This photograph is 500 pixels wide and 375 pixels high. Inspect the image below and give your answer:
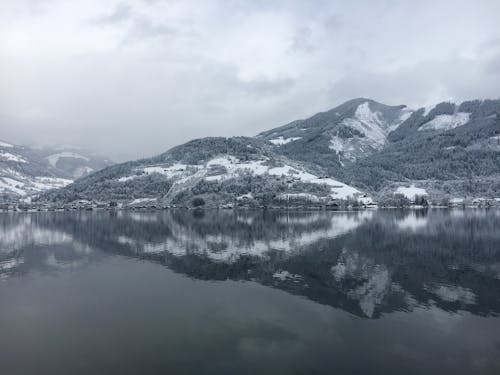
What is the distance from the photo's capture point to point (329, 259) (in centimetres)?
8338

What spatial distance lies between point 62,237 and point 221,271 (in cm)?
7730

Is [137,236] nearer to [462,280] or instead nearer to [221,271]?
[221,271]

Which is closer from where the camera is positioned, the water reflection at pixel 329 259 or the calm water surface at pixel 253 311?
the calm water surface at pixel 253 311

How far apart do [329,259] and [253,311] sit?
1511 inches

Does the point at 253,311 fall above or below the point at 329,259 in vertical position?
above

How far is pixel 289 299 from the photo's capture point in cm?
5397

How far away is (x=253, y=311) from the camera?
48531mm

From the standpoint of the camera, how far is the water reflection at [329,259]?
54.9 metres

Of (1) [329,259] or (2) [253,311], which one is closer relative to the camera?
(2) [253,311]

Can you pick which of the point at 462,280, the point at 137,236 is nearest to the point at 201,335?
the point at 462,280

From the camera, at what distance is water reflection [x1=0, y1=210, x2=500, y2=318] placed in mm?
54906

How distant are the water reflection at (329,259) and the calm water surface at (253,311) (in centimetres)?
40

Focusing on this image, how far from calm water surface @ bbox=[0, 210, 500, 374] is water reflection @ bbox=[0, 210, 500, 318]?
0.40 meters

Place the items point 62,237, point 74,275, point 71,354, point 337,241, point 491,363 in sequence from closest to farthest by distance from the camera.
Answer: point 491,363, point 71,354, point 74,275, point 337,241, point 62,237
